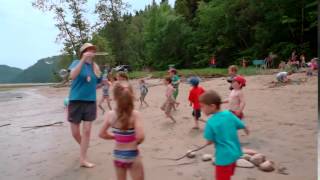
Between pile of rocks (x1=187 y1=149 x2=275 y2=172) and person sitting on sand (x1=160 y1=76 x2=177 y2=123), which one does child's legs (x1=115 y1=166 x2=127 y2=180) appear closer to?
pile of rocks (x1=187 y1=149 x2=275 y2=172)

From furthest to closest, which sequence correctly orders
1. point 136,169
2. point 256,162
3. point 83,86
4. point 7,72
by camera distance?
point 7,72, point 83,86, point 256,162, point 136,169

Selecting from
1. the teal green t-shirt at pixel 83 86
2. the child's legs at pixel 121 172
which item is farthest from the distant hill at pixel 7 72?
the child's legs at pixel 121 172

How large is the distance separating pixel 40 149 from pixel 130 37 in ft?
155

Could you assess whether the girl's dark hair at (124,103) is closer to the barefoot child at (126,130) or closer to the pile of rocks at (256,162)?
the barefoot child at (126,130)

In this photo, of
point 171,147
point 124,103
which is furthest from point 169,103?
point 124,103

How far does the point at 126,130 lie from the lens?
4242 millimetres

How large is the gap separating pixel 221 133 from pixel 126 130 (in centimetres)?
86

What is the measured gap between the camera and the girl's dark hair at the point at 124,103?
13.7 ft

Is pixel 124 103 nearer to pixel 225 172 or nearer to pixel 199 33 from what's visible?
pixel 225 172

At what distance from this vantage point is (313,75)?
18.0 m

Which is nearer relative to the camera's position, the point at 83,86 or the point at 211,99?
the point at 211,99

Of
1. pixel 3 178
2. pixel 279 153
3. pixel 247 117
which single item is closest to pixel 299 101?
pixel 247 117

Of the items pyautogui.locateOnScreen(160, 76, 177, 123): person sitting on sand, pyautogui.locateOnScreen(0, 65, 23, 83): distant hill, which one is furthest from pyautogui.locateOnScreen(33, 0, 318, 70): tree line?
pyautogui.locateOnScreen(0, 65, 23, 83): distant hill

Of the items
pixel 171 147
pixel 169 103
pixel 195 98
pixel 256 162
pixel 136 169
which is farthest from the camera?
pixel 169 103
